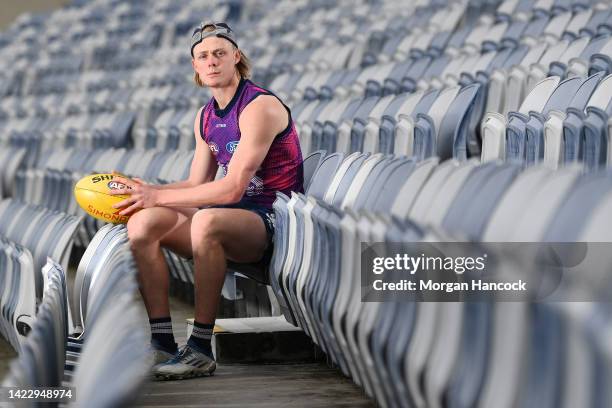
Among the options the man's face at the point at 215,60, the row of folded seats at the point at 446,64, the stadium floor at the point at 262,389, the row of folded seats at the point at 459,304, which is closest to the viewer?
the row of folded seats at the point at 459,304

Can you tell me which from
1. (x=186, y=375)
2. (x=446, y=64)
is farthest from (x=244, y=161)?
(x=446, y=64)

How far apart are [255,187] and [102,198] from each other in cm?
20

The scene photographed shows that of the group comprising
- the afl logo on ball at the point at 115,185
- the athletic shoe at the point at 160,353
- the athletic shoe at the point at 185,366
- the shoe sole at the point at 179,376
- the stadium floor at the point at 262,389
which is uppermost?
the afl logo on ball at the point at 115,185

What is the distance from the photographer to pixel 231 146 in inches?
58.9

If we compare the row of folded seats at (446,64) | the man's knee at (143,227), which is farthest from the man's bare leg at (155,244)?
the row of folded seats at (446,64)

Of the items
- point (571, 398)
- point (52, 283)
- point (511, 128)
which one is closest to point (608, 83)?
point (511, 128)

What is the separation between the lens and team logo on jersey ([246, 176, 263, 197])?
1497 mm

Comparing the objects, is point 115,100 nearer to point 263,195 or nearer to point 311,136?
point 311,136

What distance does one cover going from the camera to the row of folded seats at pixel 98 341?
0.70 meters

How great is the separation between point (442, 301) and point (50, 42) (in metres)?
6.52

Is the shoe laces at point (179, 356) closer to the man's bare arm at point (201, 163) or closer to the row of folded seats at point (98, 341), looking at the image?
the row of folded seats at point (98, 341)

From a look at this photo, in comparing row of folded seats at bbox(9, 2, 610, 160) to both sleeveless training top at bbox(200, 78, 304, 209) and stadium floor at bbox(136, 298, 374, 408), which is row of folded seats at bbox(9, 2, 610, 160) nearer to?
sleeveless training top at bbox(200, 78, 304, 209)

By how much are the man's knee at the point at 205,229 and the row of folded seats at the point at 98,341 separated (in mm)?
86

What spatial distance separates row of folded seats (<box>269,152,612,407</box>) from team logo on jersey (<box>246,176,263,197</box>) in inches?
5.6
